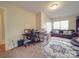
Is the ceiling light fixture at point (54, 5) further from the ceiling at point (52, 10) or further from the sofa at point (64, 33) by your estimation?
the sofa at point (64, 33)

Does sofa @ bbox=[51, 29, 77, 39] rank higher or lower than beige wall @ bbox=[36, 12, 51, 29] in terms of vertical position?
lower

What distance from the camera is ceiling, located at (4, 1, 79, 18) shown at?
73.5 inches

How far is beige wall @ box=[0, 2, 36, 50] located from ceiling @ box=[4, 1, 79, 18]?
10 cm

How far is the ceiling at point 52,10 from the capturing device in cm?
187

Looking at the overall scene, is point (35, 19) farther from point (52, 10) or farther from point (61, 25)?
point (61, 25)

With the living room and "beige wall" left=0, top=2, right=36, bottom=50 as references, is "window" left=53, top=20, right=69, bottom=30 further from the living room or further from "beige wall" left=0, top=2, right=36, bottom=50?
"beige wall" left=0, top=2, right=36, bottom=50

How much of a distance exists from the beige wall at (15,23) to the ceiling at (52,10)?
0.10m

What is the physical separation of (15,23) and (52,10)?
760 millimetres

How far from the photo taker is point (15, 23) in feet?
6.33

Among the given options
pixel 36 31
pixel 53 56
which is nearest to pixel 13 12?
pixel 36 31

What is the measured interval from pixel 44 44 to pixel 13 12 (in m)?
0.86

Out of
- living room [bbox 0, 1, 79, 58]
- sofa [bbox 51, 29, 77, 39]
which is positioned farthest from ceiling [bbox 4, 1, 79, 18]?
sofa [bbox 51, 29, 77, 39]

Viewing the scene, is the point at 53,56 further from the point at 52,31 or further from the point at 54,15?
the point at 54,15

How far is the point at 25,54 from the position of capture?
1.95 metres
